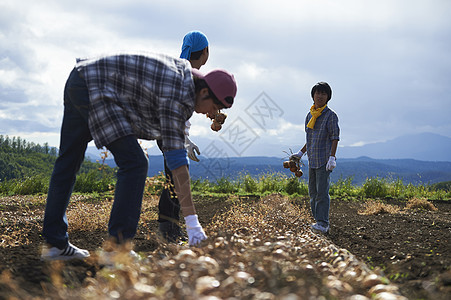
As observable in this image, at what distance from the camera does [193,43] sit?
3.68 meters

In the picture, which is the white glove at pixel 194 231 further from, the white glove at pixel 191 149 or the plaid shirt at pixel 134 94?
the white glove at pixel 191 149

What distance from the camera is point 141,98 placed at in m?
2.35

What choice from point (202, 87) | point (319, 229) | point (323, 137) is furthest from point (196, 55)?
point (319, 229)

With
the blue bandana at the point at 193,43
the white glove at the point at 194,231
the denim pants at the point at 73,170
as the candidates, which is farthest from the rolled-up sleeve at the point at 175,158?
the blue bandana at the point at 193,43

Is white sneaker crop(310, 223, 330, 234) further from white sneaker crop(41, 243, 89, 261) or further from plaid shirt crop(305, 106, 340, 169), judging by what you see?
white sneaker crop(41, 243, 89, 261)

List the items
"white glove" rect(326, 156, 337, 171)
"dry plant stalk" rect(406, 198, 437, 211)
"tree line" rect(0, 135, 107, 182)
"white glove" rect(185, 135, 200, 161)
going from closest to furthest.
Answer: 1. "white glove" rect(185, 135, 200, 161)
2. "white glove" rect(326, 156, 337, 171)
3. "dry plant stalk" rect(406, 198, 437, 211)
4. "tree line" rect(0, 135, 107, 182)

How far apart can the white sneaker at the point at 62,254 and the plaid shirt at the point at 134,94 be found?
2.92 ft

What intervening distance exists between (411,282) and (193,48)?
2.88 m

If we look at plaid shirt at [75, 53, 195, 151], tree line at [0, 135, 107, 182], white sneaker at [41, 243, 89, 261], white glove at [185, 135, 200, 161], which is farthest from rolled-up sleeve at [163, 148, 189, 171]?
tree line at [0, 135, 107, 182]

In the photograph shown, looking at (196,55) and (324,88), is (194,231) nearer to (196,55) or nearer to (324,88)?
(196,55)

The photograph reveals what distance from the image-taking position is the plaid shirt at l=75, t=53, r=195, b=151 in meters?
2.26

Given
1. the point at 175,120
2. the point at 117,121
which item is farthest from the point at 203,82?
the point at 117,121

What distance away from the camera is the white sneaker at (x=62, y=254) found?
8.24 ft

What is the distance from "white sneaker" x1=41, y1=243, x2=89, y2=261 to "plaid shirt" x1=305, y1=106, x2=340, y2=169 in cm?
304
